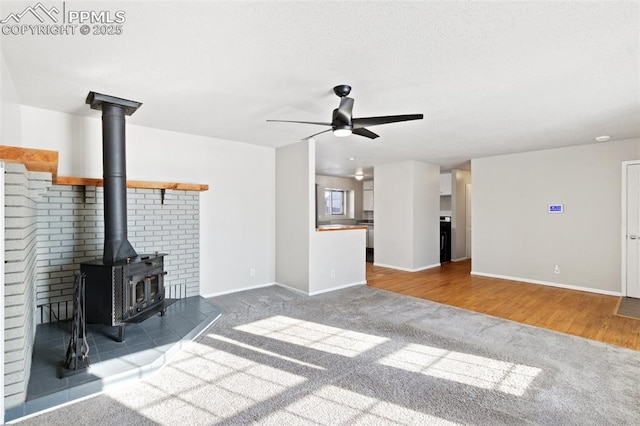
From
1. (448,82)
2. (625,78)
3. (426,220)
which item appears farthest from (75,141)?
(426,220)

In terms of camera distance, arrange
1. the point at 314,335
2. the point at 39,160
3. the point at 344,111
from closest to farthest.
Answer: the point at 39,160, the point at 344,111, the point at 314,335

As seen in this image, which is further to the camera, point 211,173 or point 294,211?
point 294,211

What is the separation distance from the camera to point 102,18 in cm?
178

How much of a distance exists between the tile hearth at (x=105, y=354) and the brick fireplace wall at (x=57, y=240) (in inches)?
3.9

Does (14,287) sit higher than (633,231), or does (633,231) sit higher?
(633,231)

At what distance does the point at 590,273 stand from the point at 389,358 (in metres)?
4.39

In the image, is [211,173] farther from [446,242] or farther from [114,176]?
[446,242]

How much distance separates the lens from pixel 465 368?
2.60 metres

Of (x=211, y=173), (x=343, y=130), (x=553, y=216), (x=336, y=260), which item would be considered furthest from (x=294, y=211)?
(x=553, y=216)

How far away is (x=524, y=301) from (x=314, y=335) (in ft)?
10.6

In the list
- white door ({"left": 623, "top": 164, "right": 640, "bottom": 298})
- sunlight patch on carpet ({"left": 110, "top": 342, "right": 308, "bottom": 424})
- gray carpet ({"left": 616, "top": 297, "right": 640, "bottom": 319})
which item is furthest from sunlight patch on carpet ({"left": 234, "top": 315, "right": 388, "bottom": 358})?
white door ({"left": 623, "top": 164, "right": 640, "bottom": 298})

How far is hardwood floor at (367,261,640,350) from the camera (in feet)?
11.3

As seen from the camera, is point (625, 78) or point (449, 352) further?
point (449, 352)

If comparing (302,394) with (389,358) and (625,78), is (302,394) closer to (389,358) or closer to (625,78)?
(389,358)
